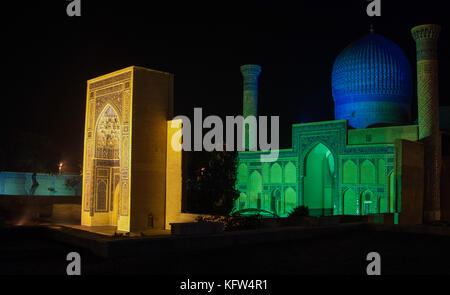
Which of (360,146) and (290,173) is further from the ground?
(360,146)

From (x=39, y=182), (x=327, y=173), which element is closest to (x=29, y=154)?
(x=39, y=182)

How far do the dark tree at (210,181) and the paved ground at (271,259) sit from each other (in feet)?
25.3

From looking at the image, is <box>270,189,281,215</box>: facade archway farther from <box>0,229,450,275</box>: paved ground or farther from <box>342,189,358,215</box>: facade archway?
<box>0,229,450,275</box>: paved ground

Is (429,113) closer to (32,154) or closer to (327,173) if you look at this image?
(327,173)

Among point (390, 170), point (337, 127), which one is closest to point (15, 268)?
point (390, 170)

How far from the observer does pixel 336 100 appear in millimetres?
23266

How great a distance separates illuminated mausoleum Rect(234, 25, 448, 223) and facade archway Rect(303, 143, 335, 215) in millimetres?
42

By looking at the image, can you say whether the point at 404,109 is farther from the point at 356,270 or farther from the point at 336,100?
the point at 356,270

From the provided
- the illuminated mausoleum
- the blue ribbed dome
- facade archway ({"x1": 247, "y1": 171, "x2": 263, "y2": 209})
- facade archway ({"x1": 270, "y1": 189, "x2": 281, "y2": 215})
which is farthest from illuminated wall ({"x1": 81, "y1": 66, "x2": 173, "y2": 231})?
the blue ribbed dome

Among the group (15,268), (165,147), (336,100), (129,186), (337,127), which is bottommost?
(15,268)

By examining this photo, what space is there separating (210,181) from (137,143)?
13.4 ft

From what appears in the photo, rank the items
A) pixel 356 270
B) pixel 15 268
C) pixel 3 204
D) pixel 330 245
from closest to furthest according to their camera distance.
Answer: pixel 356 270 < pixel 15 268 < pixel 330 245 < pixel 3 204

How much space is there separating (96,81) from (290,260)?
992 cm

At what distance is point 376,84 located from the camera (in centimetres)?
2172
